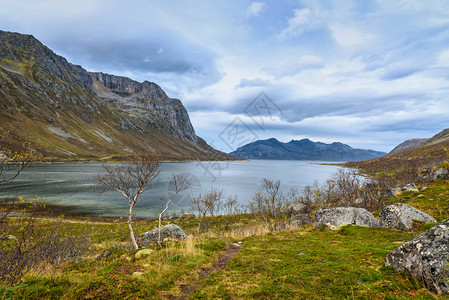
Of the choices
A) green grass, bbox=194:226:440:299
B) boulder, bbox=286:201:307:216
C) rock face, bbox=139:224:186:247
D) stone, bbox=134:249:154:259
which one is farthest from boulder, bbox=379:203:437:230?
boulder, bbox=286:201:307:216

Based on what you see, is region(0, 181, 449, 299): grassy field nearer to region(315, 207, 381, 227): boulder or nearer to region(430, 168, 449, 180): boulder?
region(315, 207, 381, 227): boulder

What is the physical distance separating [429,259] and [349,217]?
15.9 meters

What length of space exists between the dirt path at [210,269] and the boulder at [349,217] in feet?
38.2

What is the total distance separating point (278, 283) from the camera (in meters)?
7.75

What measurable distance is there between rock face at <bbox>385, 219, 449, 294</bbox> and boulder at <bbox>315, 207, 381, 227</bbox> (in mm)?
14352

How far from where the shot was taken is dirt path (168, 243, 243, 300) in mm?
7953

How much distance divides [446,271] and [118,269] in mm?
11582

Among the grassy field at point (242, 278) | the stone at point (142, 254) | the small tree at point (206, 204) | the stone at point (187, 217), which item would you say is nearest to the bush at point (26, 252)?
the grassy field at point (242, 278)

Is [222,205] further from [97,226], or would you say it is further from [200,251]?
[200,251]

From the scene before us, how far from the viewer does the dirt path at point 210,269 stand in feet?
26.1

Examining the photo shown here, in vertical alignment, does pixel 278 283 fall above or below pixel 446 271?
below

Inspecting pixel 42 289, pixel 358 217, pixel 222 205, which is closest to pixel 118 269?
pixel 42 289

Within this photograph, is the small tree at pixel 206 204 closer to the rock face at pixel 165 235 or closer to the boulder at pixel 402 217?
the rock face at pixel 165 235

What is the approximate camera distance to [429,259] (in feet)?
21.7
